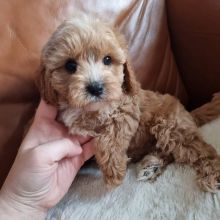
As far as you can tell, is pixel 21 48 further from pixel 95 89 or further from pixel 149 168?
pixel 149 168

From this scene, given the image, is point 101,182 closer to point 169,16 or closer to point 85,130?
point 85,130

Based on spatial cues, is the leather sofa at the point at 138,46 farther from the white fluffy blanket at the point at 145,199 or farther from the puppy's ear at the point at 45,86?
the white fluffy blanket at the point at 145,199

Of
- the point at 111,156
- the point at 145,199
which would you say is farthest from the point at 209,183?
the point at 111,156

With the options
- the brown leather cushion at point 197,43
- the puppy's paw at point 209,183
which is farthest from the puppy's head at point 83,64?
the brown leather cushion at point 197,43

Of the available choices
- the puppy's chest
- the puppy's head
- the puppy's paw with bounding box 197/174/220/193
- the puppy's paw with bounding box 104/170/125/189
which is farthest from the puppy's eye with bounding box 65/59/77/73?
the puppy's paw with bounding box 197/174/220/193

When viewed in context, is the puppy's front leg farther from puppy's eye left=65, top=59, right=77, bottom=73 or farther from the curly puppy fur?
puppy's eye left=65, top=59, right=77, bottom=73

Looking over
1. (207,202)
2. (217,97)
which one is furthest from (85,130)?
(217,97)
